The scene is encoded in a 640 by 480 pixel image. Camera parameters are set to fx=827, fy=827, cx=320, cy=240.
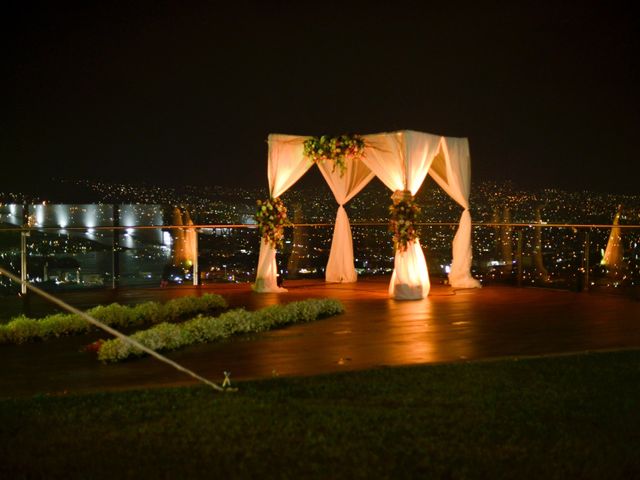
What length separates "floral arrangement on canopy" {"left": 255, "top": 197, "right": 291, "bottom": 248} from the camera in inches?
535

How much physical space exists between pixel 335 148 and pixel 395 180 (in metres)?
1.25

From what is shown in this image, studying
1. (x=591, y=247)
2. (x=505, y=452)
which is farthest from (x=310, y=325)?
(x=591, y=247)

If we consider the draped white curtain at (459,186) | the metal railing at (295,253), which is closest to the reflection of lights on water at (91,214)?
the metal railing at (295,253)

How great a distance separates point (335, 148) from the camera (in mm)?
13406

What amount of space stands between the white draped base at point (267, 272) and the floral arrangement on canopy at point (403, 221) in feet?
7.44

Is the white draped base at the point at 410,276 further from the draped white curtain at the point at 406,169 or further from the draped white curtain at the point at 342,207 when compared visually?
the draped white curtain at the point at 342,207

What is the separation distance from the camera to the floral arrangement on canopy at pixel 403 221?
Answer: 12.2 metres

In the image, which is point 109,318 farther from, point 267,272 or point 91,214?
point 91,214

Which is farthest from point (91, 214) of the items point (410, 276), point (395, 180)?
point (410, 276)

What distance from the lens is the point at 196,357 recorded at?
23.9 ft

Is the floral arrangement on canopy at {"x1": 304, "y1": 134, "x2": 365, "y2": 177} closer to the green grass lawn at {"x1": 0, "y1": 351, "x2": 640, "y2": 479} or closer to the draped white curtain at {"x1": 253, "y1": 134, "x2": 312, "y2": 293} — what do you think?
the draped white curtain at {"x1": 253, "y1": 134, "x2": 312, "y2": 293}

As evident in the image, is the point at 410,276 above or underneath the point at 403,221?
underneath

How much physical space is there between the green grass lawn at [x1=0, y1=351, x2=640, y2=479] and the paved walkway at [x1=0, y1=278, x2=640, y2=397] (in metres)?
0.69

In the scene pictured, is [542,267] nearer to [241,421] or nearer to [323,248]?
[323,248]
